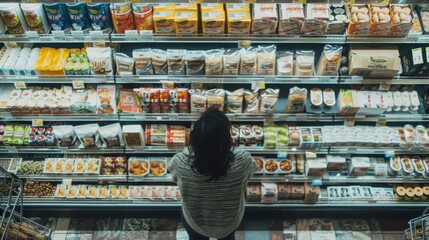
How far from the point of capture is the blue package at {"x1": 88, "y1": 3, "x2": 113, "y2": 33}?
2.91 meters

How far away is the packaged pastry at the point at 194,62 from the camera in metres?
3.06

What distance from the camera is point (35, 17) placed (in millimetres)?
2947

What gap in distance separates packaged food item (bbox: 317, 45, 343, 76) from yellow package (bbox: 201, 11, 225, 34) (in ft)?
2.85

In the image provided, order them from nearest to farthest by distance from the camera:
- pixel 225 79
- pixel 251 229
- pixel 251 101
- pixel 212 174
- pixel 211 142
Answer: pixel 211 142, pixel 212 174, pixel 225 79, pixel 251 101, pixel 251 229

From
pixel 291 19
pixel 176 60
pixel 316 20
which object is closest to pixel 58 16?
pixel 176 60

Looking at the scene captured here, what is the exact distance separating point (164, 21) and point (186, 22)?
6.5 inches

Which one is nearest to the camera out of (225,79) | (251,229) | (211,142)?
(211,142)

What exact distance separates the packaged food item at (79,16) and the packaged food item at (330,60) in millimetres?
1907

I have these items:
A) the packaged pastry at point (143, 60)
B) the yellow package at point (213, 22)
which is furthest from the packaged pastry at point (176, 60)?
the yellow package at point (213, 22)

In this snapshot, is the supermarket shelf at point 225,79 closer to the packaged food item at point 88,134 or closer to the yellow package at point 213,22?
the yellow package at point 213,22

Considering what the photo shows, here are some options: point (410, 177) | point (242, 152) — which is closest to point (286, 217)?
point (410, 177)

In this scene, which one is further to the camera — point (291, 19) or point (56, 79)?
point (56, 79)

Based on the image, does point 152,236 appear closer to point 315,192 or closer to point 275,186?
point 275,186

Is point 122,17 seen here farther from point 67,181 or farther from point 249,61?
point 67,181
